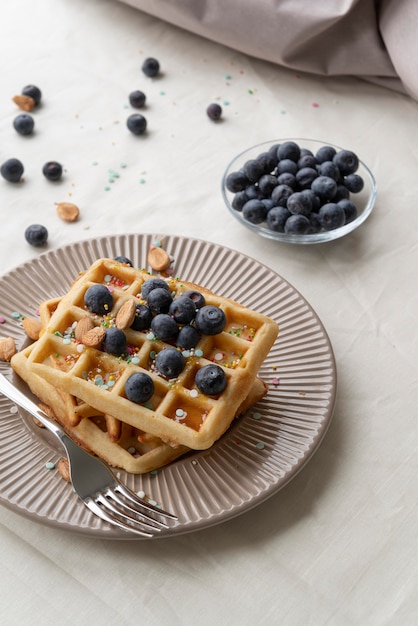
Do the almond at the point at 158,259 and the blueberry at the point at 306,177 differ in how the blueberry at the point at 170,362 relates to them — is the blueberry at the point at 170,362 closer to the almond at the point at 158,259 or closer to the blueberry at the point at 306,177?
the almond at the point at 158,259

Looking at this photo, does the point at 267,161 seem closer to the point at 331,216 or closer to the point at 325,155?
the point at 325,155

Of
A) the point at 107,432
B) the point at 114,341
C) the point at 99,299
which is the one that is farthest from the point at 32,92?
the point at 107,432

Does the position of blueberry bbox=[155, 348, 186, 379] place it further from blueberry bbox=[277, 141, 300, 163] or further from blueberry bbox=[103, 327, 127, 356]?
blueberry bbox=[277, 141, 300, 163]

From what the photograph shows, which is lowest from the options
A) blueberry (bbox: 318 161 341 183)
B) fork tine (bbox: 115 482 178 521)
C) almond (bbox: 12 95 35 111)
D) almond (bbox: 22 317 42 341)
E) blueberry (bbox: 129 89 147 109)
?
fork tine (bbox: 115 482 178 521)

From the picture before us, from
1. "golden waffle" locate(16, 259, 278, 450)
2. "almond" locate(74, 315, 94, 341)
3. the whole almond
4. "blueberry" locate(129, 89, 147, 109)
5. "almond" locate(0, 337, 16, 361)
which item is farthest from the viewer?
"blueberry" locate(129, 89, 147, 109)

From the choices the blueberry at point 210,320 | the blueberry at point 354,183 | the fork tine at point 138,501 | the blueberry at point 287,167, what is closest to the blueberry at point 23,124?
the blueberry at point 287,167

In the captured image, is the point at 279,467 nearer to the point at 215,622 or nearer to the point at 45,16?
the point at 215,622

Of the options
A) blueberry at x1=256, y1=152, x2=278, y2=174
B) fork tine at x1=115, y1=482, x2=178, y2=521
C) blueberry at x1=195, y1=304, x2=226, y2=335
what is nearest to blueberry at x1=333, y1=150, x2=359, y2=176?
blueberry at x1=256, y1=152, x2=278, y2=174
